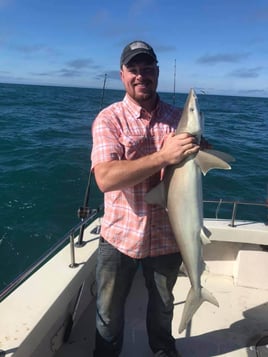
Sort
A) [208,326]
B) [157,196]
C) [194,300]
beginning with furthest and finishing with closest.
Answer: [208,326] < [194,300] < [157,196]

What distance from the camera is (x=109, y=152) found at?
101 inches

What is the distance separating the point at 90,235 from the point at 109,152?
1.86 meters

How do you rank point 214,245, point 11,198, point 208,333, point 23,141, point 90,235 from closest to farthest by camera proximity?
point 208,333 < point 90,235 < point 214,245 < point 11,198 < point 23,141

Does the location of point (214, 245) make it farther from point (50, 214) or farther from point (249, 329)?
point (50, 214)

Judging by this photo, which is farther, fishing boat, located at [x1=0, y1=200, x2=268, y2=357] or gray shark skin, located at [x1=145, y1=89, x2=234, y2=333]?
fishing boat, located at [x1=0, y1=200, x2=268, y2=357]

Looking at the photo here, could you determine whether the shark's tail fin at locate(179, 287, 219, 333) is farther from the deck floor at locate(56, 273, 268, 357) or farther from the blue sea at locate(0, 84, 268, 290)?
the blue sea at locate(0, 84, 268, 290)

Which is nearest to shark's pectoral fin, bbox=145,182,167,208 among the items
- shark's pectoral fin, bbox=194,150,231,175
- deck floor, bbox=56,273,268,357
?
shark's pectoral fin, bbox=194,150,231,175

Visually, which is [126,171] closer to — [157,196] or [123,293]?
[157,196]

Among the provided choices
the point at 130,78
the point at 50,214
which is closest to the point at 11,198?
the point at 50,214

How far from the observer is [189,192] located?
252 centimetres

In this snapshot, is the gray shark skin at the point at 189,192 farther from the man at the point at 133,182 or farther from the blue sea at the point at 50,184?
the blue sea at the point at 50,184

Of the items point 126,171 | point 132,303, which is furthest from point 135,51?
point 132,303

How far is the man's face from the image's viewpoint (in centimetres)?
267

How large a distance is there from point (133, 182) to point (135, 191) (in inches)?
12.1
